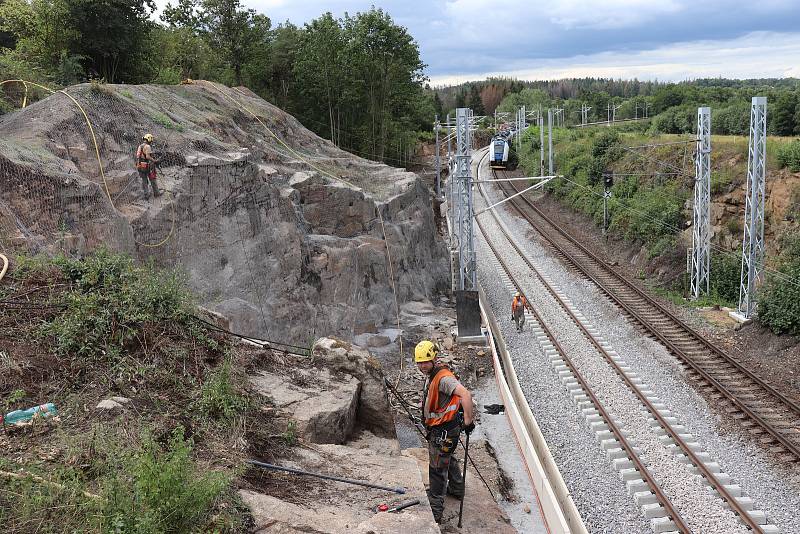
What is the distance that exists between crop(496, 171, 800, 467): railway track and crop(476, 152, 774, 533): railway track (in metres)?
1.76

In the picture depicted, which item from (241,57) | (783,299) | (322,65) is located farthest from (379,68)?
(783,299)

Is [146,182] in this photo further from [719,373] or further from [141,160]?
[719,373]

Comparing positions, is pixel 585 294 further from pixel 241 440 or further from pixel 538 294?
pixel 241 440

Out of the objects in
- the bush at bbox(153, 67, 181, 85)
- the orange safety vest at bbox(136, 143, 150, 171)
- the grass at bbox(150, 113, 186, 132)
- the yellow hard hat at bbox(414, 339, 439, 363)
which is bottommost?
the yellow hard hat at bbox(414, 339, 439, 363)

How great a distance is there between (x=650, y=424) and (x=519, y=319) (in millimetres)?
8237

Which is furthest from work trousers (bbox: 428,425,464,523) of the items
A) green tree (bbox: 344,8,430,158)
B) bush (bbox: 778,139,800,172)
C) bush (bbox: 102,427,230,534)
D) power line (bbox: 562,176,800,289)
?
green tree (bbox: 344,8,430,158)

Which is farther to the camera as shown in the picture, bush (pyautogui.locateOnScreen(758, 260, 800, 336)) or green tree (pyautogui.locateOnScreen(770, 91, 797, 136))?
green tree (pyautogui.locateOnScreen(770, 91, 797, 136))

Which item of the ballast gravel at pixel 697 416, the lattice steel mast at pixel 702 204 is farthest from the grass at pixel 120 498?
the lattice steel mast at pixel 702 204

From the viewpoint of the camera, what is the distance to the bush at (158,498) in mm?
5191

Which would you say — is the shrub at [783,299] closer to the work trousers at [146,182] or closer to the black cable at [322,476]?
the black cable at [322,476]

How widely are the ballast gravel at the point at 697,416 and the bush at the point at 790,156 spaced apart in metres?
9.27

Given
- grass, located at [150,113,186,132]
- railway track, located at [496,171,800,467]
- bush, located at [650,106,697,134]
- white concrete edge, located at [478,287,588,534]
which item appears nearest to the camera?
white concrete edge, located at [478,287,588,534]

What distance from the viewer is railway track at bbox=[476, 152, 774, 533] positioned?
11742 millimetres

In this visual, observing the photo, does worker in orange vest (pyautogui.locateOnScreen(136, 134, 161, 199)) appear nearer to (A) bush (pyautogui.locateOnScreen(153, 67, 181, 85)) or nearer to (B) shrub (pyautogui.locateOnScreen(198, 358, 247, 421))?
(B) shrub (pyautogui.locateOnScreen(198, 358, 247, 421))
